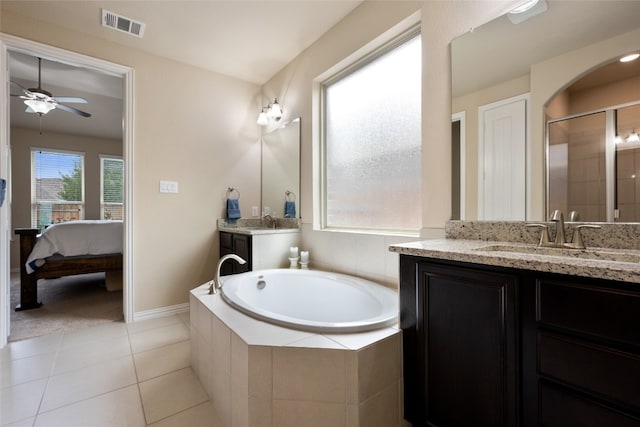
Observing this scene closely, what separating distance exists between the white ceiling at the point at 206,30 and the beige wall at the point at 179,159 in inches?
6.0

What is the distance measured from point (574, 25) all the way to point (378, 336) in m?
1.55

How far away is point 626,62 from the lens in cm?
108

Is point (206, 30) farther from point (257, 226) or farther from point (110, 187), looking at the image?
point (110, 187)

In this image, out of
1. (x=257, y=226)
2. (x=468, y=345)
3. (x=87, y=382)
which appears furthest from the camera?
(x=257, y=226)

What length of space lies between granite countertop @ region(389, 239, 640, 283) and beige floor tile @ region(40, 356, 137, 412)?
1814 mm

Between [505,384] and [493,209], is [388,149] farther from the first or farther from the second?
[505,384]

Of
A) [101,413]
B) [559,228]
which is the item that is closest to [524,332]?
[559,228]

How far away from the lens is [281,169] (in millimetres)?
3049

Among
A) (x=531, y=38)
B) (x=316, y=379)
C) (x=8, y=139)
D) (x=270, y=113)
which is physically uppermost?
(x=270, y=113)

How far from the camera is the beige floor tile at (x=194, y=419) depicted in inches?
52.6

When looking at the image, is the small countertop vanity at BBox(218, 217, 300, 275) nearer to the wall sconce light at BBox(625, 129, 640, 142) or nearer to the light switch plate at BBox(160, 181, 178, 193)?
the light switch plate at BBox(160, 181, 178, 193)

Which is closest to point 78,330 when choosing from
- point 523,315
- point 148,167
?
point 148,167

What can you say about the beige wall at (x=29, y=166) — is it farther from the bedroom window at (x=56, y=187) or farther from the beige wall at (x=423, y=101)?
the beige wall at (x=423, y=101)

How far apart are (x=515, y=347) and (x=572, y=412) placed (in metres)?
0.19
